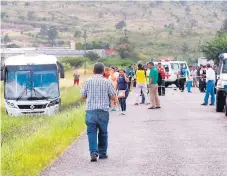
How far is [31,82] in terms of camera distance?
96.9 ft

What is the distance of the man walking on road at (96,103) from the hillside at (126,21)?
329ft

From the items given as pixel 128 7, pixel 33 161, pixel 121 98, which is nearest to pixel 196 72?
pixel 121 98

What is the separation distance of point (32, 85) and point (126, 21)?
138092 mm

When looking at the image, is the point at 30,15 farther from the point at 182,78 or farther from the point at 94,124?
the point at 94,124

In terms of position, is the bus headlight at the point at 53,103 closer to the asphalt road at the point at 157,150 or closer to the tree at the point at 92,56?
the asphalt road at the point at 157,150

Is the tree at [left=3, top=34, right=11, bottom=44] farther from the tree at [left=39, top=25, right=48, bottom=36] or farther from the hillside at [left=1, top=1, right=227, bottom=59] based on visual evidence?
the tree at [left=39, top=25, right=48, bottom=36]

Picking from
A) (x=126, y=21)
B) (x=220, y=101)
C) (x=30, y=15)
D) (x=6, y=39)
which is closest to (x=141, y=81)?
(x=220, y=101)

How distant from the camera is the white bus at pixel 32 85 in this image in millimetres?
28594

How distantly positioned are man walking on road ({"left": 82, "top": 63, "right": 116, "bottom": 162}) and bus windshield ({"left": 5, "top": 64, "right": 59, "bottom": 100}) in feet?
54.5

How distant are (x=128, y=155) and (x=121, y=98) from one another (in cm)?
1015

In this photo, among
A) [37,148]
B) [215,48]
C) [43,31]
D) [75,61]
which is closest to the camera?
[37,148]

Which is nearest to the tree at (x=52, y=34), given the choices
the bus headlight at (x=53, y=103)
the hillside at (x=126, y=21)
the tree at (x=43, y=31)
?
the tree at (x=43, y=31)

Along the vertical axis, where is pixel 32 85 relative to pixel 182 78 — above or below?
above

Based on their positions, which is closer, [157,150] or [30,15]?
[157,150]
